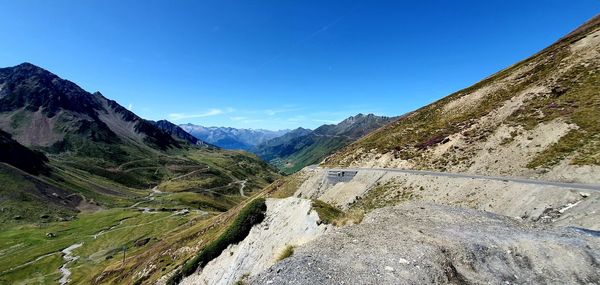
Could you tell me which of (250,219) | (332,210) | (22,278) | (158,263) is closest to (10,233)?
(22,278)

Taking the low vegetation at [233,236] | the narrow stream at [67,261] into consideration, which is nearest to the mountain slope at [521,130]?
the low vegetation at [233,236]

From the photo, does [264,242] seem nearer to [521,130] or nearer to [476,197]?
[476,197]

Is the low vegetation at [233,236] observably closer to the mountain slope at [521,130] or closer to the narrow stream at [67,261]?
the mountain slope at [521,130]

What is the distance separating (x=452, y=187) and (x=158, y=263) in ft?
187

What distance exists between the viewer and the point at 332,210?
33.1 meters

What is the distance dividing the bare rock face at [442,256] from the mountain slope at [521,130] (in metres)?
23.1

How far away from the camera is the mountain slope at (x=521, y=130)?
143ft

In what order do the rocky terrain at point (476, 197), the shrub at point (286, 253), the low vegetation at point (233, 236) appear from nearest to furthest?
the rocky terrain at point (476, 197)
the shrub at point (286, 253)
the low vegetation at point (233, 236)

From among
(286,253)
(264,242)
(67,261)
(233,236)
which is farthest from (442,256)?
(67,261)

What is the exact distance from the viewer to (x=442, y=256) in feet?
57.9

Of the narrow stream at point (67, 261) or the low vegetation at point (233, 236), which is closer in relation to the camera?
the low vegetation at point (233, 236)

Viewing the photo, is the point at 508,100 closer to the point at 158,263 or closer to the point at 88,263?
the point at 158,263

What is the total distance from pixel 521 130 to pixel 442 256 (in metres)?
48.6

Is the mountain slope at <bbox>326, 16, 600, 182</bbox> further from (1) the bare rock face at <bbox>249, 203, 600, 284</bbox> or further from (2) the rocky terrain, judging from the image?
(1) the bare rock face at <bbox>249, 203, 600, 284</bbox>
